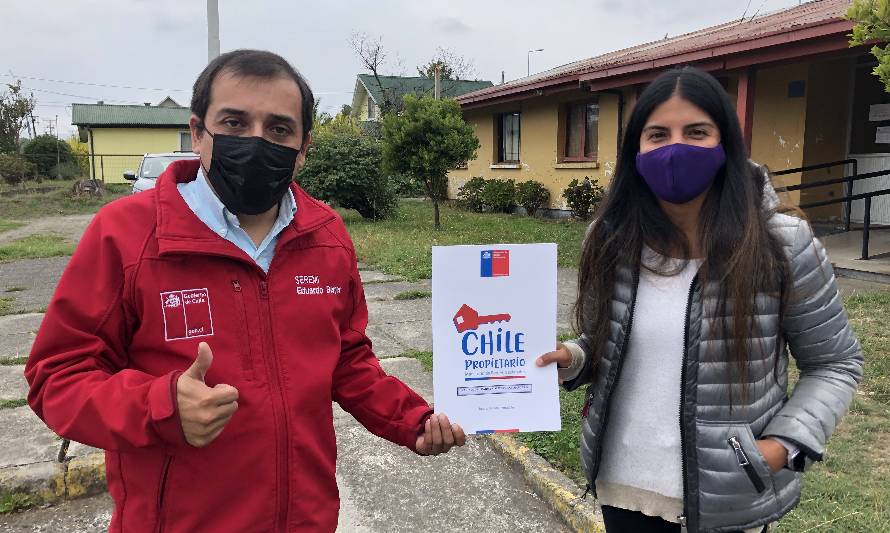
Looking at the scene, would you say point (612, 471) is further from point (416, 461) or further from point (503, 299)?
point (416, 461)

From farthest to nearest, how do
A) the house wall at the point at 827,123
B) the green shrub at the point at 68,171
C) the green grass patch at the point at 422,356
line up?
1. the green shrub at the point at 68,171
2. the house wall at the point at 827,123
3. the green grass patch at the point at 422,356

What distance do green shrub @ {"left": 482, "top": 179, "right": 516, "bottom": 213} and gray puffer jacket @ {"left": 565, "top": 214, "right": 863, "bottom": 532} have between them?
1568 centimetres

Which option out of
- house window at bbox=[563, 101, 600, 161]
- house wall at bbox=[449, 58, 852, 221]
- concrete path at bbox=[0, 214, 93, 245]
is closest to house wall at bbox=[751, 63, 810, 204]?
house wall at bbox=[449, 58, 852, 221]

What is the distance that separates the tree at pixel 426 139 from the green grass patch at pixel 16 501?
10.8 metres

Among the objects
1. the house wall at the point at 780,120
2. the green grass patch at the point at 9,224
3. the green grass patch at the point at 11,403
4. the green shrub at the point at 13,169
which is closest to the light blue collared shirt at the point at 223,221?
the green grass patch at the point at 11,403

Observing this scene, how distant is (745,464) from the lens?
1.60 meters

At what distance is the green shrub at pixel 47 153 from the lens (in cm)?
2964

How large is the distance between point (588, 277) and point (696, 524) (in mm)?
717

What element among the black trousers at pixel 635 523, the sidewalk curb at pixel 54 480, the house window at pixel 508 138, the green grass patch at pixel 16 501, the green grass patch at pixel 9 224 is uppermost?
the house window at pixel 508 138

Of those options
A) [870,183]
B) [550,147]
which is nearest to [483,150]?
[550,147]

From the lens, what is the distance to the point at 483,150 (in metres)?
20.2

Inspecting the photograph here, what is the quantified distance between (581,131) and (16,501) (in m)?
14.4

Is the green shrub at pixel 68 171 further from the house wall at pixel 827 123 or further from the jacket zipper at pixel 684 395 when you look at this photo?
the jacket zipper at pixel 684 395

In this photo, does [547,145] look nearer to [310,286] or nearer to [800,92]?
[800,92]
